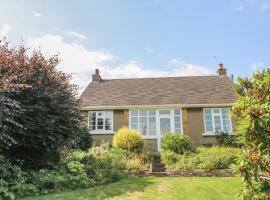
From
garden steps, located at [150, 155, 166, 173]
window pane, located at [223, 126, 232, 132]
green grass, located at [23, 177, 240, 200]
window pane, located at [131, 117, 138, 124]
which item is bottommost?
green grass, located at [23, 177, 240, 200]

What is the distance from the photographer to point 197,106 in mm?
22281

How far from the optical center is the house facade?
72.0ft

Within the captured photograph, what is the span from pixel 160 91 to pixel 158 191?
603 inches

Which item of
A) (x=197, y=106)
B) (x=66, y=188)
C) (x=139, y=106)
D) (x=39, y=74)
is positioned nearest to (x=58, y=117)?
(x=39, y=74)

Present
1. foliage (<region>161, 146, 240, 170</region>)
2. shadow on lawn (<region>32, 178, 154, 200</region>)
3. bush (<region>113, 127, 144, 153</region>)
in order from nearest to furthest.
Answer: shadow on lawn (<region>32, 178, 154, 200</region>) < foliage (<region>161, 146, 240, 170</region>) < bush (<region>113, 127, 144, 153</region>)

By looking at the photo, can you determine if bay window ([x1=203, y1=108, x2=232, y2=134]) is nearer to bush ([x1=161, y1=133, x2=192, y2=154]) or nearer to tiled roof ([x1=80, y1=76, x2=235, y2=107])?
tiled roof ([x1=80, y1=76, x2=235, y2=107])

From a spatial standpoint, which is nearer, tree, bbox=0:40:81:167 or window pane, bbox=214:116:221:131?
tree, bbox=0:40:81:167

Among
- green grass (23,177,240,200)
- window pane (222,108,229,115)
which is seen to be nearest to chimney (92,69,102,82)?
window pane (222,108,229,115)

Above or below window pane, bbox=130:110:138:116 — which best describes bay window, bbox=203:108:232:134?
below

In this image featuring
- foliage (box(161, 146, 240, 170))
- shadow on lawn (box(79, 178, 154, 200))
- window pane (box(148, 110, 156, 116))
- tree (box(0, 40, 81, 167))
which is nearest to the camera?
shadow on lawn (box(79, 178, 154, 200))

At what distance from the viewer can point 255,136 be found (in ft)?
15.9

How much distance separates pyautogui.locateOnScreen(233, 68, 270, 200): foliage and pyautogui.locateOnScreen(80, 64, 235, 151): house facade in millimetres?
16530

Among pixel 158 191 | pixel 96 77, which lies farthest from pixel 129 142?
pixel 96 77

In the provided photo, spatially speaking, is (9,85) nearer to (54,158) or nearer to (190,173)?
(54,158)
